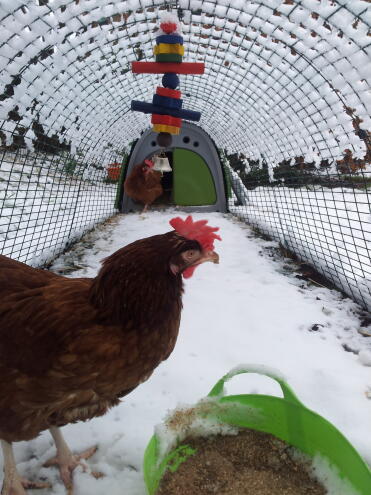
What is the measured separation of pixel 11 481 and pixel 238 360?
80 cm

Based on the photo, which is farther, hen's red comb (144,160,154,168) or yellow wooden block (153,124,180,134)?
hen's red comb (144,160,154,168)

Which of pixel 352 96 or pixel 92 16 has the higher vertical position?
pixel 92 16

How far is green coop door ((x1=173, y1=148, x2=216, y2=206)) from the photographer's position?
3.72 m

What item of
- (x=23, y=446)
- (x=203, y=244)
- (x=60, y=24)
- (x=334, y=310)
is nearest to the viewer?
(x=203, y=244)

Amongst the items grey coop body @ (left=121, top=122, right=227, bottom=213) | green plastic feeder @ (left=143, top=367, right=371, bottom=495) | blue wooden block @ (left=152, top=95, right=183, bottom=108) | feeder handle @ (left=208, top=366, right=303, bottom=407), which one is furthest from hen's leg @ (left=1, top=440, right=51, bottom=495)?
grey coop body @ (left=121, top=122, right=227, bottom=213)

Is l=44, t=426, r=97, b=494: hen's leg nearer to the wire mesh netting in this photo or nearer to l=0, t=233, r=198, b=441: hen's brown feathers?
l=0, t=233, r=198, b=441: hen's brown feathers

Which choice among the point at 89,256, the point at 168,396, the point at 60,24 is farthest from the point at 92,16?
the point at 168,396

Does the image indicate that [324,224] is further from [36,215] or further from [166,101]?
[36,215]

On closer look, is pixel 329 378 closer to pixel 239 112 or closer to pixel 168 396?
pixel 168 396

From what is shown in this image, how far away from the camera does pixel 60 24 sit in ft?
4.48

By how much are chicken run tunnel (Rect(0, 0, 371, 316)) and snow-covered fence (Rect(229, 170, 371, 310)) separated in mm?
18

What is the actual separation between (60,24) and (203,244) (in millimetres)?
1193

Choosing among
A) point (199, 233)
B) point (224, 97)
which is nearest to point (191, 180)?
point (224, 97)

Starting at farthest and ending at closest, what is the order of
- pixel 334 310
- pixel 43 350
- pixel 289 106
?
pixel 289 106 < pixel 334 310 < pixel 43 350
